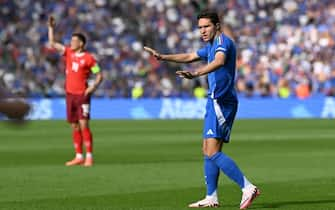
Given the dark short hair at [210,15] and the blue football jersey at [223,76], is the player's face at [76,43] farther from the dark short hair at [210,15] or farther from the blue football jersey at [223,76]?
the dark short hair at [210,15]

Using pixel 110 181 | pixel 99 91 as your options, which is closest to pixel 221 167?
pixel 110 181

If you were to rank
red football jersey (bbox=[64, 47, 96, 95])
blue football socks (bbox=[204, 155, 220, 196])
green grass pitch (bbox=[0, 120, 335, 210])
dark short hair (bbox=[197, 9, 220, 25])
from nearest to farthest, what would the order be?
dark short hair (bbox=[197, 9, 220, 25])
blue football socks (bbox=[204, 155, 220, 196])
green grass pitch (bbox=[0, 120, 335, 210])
red football jersey (bbox=[64, 47, 96, 95])

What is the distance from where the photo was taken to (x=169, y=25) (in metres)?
38.5

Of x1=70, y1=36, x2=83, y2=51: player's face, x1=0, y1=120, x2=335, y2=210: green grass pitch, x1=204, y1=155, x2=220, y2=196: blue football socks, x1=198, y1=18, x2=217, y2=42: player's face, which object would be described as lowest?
x1=0, y1=120, x2=335, y2=210: green grass pitch

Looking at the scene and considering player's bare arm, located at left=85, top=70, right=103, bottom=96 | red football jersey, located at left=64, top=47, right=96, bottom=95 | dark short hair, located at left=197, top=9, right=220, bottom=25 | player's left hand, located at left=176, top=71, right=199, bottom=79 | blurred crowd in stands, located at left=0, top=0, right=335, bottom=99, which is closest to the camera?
player's left hand, located at left=176, top=71, right=199, bottom=79

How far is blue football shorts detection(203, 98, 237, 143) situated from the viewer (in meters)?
8.64

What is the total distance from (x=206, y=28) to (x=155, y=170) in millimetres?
5276

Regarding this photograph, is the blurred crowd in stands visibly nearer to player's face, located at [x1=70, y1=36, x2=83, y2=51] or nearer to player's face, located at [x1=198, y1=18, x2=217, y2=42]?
player's face, located at [x1=70, y1=36, x2=83, y2=51]

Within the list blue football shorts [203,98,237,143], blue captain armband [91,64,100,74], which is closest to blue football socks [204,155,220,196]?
blue football shorts [203,98,237,143]

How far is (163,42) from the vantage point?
37562mm

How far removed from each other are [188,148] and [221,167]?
10638 millimetres

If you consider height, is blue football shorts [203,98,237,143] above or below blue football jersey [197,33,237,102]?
below

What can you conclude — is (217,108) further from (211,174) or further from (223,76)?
(211,174)

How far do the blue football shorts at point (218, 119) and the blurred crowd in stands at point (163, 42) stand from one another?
2451 centimetres
